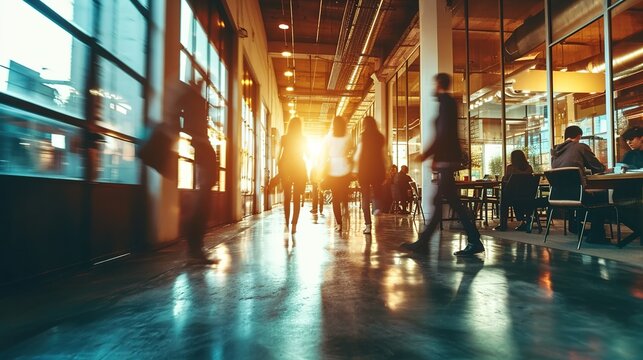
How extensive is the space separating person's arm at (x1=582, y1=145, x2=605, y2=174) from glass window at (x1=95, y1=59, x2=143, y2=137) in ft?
16.4

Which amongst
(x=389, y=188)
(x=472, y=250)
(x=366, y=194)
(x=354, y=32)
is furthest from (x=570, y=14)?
(x=472, y=250)

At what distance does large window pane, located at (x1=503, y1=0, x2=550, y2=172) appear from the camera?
26.3 feet

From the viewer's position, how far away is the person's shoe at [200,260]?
292cm

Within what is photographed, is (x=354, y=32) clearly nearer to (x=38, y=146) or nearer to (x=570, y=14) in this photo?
(x=570, y=14)

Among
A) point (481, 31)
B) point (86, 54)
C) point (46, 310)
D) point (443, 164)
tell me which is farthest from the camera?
point (481, 31)

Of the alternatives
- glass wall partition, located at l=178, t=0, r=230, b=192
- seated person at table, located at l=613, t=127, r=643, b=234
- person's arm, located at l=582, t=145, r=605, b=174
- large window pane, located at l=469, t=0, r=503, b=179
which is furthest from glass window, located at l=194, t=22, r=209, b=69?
large window pane, located at l=469, t=0, r=503, b=179

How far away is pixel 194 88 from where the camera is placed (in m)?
3.11

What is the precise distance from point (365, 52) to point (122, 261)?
9.04m

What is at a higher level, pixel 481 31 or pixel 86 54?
pixel 481 31

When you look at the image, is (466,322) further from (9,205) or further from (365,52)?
(365,52)

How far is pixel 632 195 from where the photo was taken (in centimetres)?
398

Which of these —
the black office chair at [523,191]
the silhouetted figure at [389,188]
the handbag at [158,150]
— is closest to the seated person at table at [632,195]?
the black office chair at [523,191]

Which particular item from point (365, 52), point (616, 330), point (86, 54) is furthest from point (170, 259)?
point (365, 52)

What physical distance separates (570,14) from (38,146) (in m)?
7.51
